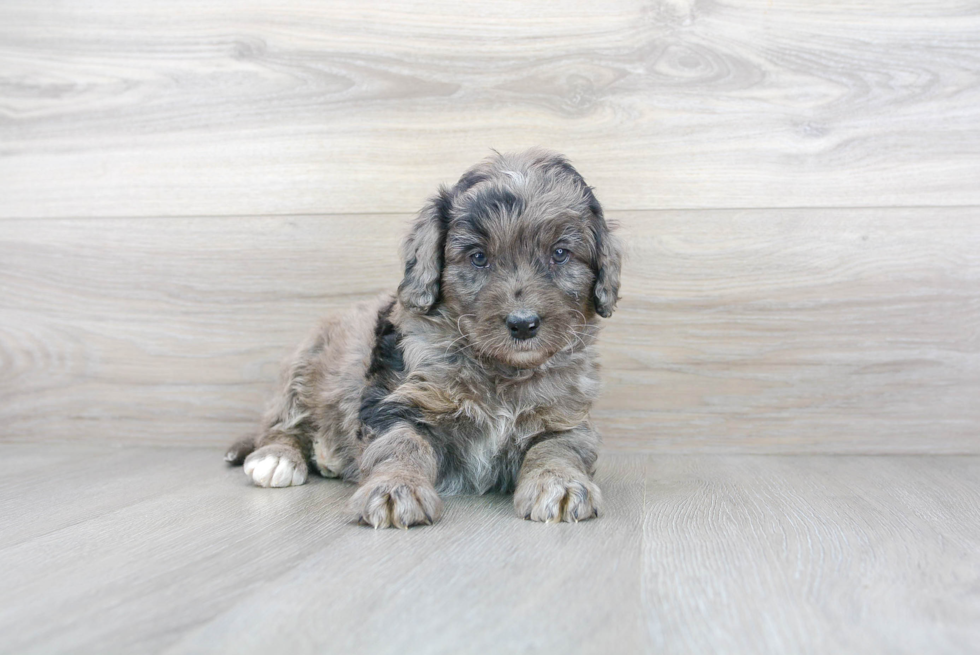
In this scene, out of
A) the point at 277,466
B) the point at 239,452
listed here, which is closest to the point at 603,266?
the point at 277,466

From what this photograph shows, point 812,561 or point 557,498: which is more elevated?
point 812,561

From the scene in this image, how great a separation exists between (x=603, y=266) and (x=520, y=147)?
935mm

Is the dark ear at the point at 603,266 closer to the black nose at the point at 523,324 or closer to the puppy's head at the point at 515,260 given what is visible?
the puppy's head at the point at 515,260

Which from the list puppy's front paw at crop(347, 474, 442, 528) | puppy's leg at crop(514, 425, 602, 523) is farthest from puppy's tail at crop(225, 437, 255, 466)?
puppy's leg at crop(514, 425, 602, 523)

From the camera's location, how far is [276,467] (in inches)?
111

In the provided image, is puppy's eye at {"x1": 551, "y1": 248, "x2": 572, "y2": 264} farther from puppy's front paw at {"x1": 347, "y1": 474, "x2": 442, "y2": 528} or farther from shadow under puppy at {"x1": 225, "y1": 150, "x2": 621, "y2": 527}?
puppy's front paw at {"x1": 347, "y1": 474, "x2": 442, "y2": 528}

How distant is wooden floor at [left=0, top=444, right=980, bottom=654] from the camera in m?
1.40

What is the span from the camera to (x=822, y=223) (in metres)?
3.37

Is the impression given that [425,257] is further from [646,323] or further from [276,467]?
[646,323]

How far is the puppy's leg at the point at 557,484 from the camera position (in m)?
2.23

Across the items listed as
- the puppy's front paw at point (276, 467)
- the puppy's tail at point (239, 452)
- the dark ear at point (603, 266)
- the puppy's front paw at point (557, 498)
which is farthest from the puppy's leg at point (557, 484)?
the puppy's tail at point (239, 452)

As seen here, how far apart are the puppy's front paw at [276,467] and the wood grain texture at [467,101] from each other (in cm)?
113

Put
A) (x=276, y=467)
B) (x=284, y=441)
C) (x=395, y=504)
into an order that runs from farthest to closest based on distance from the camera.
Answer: (x=284, y=441) → (x=276, y=467) → (x=395, y=504)

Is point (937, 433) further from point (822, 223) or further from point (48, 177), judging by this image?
point (48, 177)
